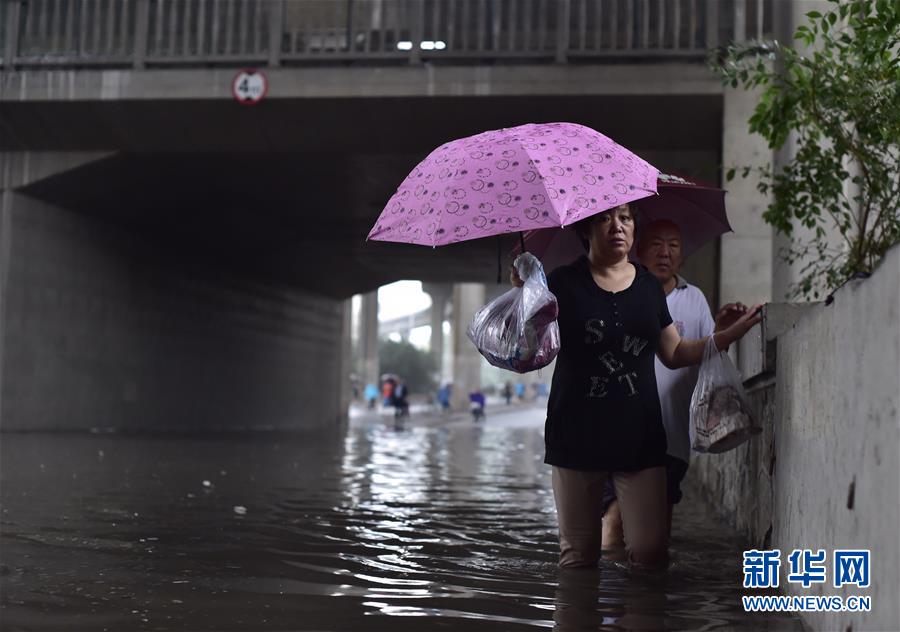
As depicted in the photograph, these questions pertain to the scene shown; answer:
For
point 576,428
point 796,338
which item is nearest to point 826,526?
point 796,338

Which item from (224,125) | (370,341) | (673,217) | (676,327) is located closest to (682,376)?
(676,327)

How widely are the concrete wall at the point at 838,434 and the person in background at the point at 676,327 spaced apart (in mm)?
409

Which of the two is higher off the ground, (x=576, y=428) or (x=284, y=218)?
(x=284, y=218)

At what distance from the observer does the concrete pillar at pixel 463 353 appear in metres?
61.6

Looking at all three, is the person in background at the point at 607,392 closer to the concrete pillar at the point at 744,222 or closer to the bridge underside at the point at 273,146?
the bridge underside at the point at 273,146

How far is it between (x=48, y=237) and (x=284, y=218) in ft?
15.4

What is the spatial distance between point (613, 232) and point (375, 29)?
12124mm

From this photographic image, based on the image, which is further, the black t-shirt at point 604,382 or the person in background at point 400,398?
the person in background at point 400,398

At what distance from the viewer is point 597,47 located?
14.4 metres

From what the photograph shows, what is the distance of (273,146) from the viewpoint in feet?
53.4

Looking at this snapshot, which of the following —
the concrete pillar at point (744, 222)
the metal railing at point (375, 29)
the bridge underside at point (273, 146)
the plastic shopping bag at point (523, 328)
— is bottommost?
the plastic shopping bag at point (523, 328)

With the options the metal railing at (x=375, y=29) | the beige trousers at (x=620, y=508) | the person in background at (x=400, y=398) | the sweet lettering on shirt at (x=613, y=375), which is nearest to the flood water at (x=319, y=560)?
the beige trousers at (x=620, y=508)

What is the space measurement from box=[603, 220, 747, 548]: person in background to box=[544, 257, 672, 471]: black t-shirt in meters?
0.91

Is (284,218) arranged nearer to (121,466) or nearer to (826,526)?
(121,466)
